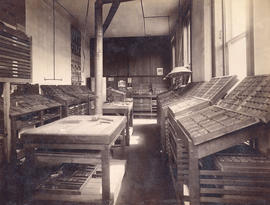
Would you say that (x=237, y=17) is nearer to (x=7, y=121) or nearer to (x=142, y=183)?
(x=142, y=183)

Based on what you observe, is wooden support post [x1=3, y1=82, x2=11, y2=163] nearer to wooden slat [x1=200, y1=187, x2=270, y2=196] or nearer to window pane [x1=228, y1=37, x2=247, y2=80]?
wooden slat [x1=200, y1=187, x2=270, y2=196]

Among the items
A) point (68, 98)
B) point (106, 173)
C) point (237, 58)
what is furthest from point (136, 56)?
point (106, 173)


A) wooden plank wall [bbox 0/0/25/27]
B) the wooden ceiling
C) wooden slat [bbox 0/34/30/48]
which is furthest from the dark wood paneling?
wooden slat [bbox 0/34/30/48]

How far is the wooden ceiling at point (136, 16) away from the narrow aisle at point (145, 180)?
5059 millimetres

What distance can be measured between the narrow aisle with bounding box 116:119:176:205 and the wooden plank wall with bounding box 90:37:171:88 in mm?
7064

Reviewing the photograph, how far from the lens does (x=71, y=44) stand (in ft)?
29.8

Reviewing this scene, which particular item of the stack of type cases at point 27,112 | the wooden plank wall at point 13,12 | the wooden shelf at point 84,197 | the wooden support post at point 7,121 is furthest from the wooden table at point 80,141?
the wooden plank wall at point 13,12

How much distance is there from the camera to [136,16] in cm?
854

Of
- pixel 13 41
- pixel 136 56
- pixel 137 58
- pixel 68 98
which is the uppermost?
pixel 136 56

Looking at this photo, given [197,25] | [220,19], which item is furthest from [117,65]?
[220,19]

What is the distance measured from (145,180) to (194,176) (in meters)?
1.58

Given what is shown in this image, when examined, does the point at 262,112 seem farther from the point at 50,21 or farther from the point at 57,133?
the point at 50,21

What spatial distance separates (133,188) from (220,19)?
3647 millimetres

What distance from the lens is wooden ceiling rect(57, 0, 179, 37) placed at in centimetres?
730
